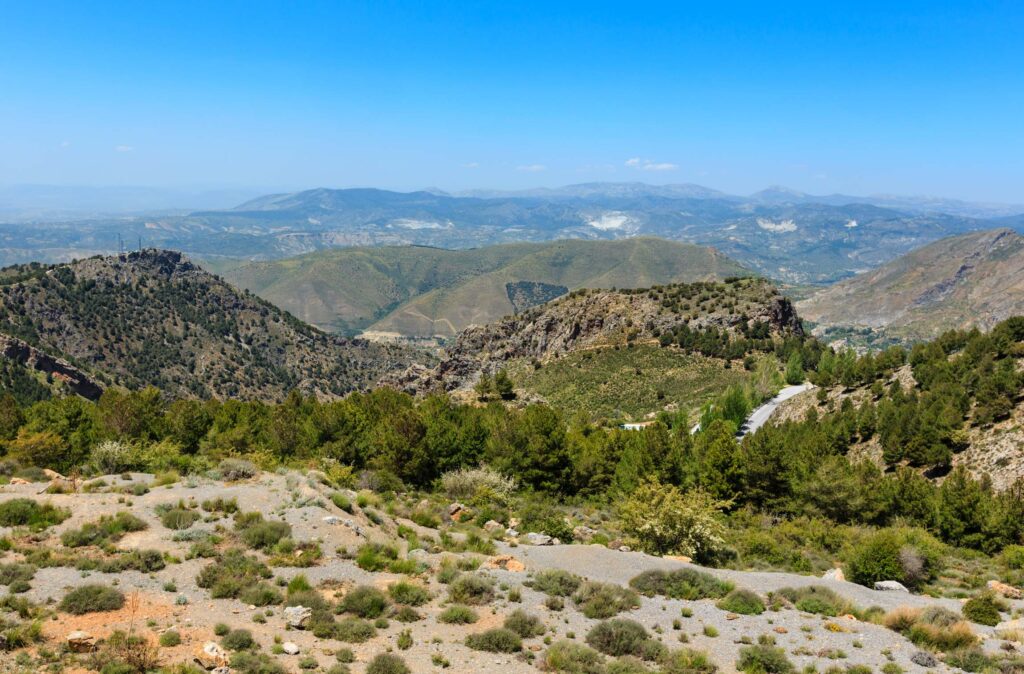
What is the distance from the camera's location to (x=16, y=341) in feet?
375

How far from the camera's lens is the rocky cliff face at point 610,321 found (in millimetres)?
104438

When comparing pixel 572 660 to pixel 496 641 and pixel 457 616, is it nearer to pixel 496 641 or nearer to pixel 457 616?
pixel 496 641

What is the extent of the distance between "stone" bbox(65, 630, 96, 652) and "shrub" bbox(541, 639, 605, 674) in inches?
429

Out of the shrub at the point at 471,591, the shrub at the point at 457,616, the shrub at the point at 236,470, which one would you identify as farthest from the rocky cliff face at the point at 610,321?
the shrub at the point at 457,616

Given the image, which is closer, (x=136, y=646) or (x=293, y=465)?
(x=136, y=646)

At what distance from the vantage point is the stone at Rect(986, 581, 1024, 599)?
2381 cm

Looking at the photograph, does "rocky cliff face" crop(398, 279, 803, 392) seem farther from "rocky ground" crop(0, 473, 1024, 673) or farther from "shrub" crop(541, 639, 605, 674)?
"shrub" crop(541, 639, 605, 674)

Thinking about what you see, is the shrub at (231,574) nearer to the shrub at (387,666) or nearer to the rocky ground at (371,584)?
the rocky ground at (371,584)

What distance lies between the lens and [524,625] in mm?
17719

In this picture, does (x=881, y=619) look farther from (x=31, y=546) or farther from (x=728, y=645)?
(x=31, y=546)

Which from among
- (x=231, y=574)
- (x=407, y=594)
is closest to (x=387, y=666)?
(x=407, y=594)

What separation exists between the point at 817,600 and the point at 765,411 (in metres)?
61.8

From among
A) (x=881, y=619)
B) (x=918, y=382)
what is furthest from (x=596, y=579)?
(x=918, y=382)

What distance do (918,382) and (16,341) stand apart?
143 meters
